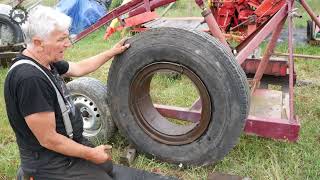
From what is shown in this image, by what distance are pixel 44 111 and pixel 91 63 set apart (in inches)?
45.9

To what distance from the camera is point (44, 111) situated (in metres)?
2.59

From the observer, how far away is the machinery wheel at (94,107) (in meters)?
4.16

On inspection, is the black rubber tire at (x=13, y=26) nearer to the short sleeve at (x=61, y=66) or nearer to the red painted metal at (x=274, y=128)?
the short sleeve at (x=61, y=66)

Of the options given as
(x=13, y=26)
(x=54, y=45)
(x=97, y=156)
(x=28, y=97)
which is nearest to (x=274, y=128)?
(x=97, y=156)

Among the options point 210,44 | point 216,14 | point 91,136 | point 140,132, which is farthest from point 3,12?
point 210,44

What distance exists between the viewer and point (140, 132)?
3.96 m

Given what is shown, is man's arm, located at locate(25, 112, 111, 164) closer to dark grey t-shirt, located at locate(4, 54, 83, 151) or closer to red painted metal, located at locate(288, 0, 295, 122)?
dark grey t-shirt, located at locate(4, 54, 83, 151)

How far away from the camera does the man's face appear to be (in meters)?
2.69

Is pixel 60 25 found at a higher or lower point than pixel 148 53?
higher

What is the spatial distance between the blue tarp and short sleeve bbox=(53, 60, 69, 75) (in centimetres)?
773

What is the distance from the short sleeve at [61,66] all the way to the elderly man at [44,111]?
A: 161 millimetres

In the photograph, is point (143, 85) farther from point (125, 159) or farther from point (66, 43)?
point (66, 43)

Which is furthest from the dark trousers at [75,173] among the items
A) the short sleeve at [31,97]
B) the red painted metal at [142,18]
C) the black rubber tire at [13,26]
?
the black rubber tire at [13,26]

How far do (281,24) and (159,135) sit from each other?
182 cm
